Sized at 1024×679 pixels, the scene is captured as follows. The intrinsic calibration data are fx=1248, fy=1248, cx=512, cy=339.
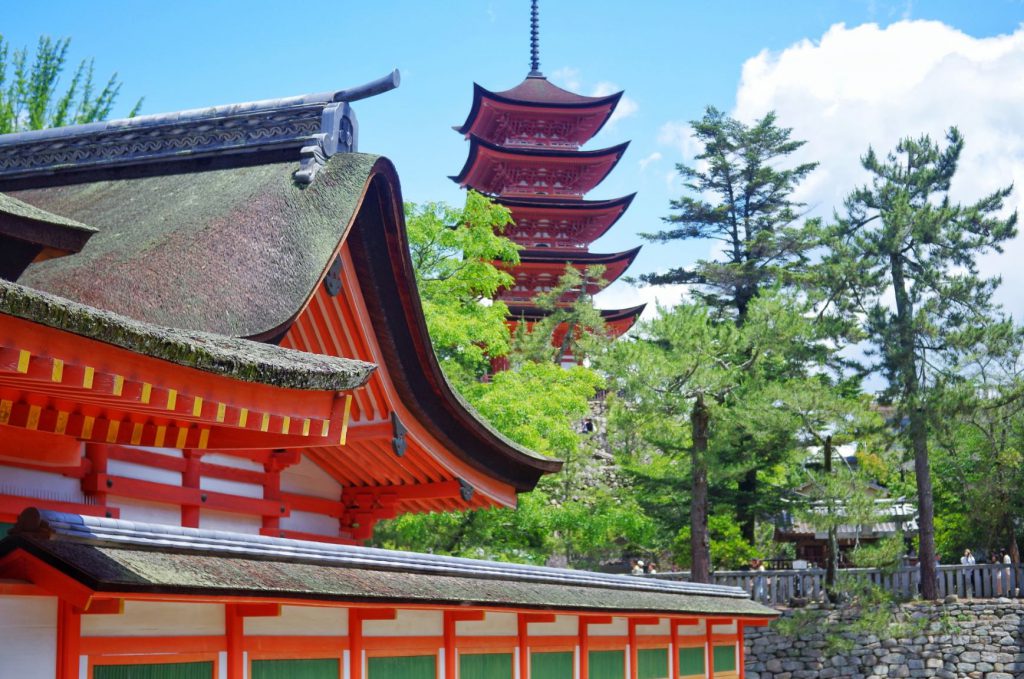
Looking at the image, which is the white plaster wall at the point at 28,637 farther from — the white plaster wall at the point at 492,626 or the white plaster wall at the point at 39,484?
the white plaster wall at the point at 492,626

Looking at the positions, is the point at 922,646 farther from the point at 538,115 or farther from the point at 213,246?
the point at 538,115

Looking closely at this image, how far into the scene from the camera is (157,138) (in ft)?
32.0

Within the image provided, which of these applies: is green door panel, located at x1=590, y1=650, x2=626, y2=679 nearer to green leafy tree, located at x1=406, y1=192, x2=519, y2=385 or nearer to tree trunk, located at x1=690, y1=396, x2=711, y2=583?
green leafy tree, located at x1=406, y1=192, x2=519, y2=385

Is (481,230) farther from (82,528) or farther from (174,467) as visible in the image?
(82,528)

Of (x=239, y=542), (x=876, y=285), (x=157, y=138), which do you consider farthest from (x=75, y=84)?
(x=876, y=285)

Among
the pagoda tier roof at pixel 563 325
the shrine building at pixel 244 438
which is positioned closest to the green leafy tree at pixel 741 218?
the pagoda tier roof at pixel 563 325

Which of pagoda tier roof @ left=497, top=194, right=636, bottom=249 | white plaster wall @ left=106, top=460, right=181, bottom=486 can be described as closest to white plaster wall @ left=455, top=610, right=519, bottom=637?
white plaster wall @ left=106, top=460, right=181, bottom=486

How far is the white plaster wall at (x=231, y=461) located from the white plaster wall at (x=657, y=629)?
4.27 meters

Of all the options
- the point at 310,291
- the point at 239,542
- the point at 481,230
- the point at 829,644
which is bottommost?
the point at 829,644

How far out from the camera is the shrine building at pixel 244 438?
5070 millimetres

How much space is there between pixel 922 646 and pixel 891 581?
1799mm

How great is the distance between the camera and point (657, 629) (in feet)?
39.0

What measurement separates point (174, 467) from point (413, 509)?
3.53 m

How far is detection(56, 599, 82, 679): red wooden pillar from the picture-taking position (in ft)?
17.3
